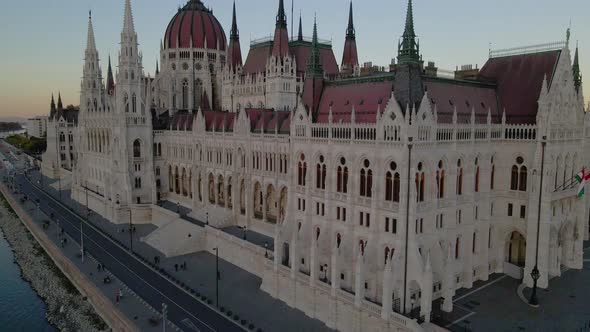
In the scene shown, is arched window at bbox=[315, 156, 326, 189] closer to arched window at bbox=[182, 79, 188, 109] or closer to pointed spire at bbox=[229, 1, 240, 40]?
pointed spire at bbox=[229, 1, 240, 40]

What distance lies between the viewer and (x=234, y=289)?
49.1 m


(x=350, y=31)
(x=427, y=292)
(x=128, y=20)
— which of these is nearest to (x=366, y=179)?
(x=427, y=292)

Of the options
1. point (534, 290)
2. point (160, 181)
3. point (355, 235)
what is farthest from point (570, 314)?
point (160, 181)

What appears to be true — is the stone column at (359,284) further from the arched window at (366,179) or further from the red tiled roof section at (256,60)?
the red tiled roof section at (256,60)

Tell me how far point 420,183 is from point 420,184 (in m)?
0.10

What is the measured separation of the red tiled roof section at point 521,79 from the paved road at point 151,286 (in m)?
36.9

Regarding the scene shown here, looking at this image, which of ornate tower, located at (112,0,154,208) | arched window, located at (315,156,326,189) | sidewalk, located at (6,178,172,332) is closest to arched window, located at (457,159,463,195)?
arched window, located at (315,156,326,189)

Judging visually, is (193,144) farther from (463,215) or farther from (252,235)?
(463,215)

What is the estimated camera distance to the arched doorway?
162 ft

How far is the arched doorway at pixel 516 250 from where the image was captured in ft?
162

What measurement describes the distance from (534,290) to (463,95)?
67.1 feet

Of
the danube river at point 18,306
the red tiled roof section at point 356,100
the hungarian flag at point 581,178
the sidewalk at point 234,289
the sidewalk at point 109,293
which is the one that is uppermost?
the red tiled roof section at point 356,100

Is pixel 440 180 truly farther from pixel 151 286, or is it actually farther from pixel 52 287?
pixel 52 287

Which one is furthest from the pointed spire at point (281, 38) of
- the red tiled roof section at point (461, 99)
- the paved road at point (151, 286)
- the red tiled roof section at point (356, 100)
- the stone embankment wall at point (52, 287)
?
the stone embankment wall at point (52, 287)
